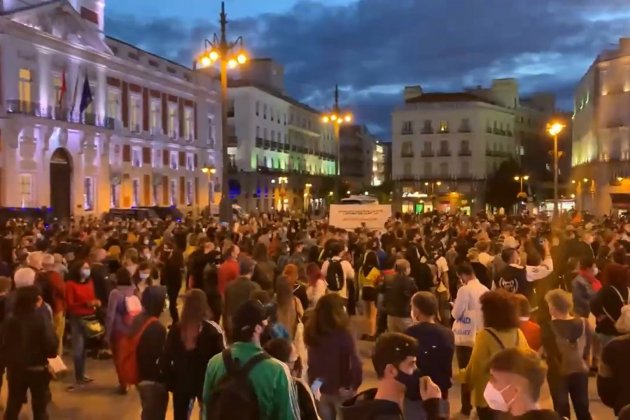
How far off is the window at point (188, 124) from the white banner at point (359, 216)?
44076 millimetres

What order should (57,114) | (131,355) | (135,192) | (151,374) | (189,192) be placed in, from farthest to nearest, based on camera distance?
(189,192)
(135,192)
(57,114)
(131,355)
(151,374)

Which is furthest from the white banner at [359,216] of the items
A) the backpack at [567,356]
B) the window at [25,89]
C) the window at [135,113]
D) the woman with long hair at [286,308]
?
the window at [135,113]

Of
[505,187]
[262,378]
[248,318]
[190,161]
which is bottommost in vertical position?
[262,378]

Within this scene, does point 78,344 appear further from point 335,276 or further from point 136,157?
point 136,157

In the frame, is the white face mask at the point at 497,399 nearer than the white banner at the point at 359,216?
Yes

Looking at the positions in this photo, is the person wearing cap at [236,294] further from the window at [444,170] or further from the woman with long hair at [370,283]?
the window at [444,170]

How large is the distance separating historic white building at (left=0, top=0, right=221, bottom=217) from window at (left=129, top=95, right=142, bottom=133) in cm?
7

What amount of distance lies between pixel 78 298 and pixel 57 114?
36.9m

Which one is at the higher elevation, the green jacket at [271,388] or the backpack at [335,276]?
the green jacket at [271,388]

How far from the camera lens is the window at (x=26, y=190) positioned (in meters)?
42.6

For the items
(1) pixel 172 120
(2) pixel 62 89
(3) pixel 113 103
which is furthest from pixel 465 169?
(2) pixel 62 89

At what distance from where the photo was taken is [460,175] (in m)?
86.3

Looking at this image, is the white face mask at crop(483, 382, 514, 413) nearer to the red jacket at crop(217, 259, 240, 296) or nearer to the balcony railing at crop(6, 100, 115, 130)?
the red jacket at crop(217, 259, 240, 296)

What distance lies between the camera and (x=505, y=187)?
8212 cm
